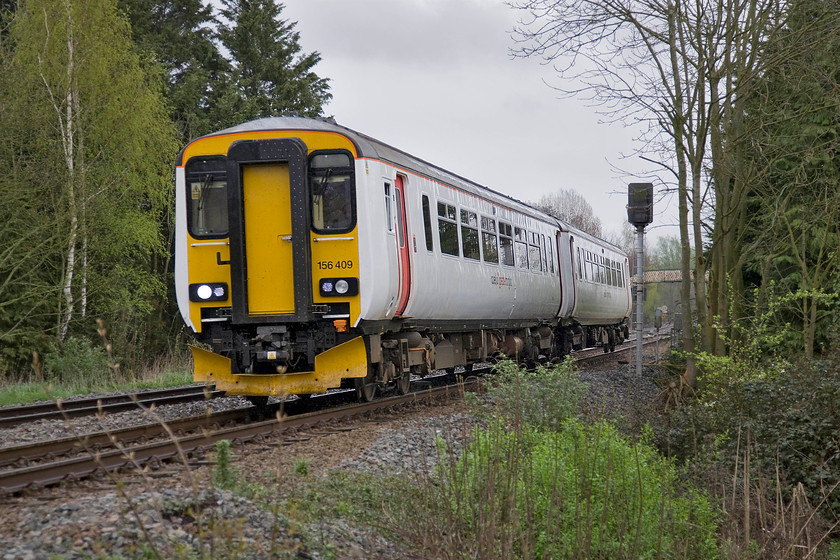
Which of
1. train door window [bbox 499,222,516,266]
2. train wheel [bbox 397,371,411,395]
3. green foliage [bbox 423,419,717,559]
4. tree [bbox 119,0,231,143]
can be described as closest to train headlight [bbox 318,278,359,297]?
train wheel [bbox 397,371,411,395]

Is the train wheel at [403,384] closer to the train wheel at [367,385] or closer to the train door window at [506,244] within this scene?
the train wheel at [367,385]

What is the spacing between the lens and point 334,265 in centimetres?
932

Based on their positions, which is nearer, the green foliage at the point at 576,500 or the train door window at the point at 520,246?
the green foliage at the point at 576,500

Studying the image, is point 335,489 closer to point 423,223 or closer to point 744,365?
point 423,223

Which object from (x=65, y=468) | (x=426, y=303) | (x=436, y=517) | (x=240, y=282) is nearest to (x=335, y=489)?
(x=436, y=517)

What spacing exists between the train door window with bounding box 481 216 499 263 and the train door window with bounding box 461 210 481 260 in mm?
293

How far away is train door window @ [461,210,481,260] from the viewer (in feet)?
40.6

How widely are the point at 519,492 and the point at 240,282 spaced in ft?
15.5

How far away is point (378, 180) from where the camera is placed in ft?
31.4

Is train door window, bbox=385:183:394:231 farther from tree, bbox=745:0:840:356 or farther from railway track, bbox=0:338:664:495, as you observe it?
tree, bbox=745:0:840:356

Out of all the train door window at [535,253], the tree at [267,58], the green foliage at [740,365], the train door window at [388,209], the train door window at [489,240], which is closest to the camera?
the train door window at [388,209]

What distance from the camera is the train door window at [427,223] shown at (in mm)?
10945

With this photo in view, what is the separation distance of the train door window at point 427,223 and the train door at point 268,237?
2.09m

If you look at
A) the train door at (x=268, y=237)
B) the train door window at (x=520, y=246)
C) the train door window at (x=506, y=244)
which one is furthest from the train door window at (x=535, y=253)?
the train door at (x=268, y=237)
